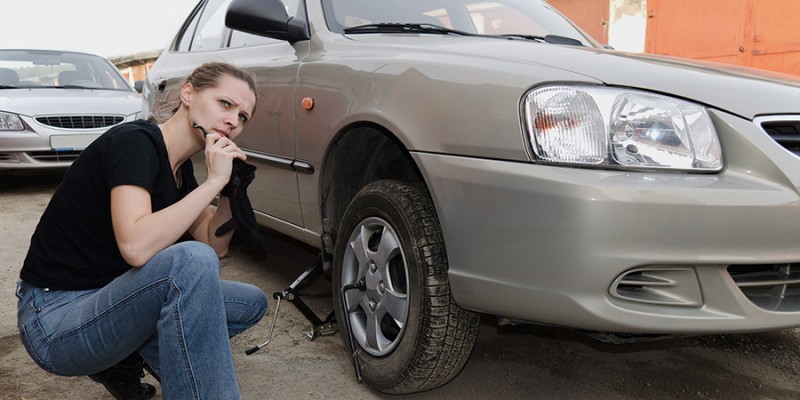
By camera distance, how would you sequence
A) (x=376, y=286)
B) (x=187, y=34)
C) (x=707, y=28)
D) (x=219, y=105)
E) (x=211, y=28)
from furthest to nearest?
(x=707, y=28)
(x=187, y=34)
(x=211, y=28)
(x=376, y=286)
(x=219, y=105)

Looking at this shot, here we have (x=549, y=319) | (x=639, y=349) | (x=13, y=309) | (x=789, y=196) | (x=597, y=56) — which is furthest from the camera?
(x=13, y=309)

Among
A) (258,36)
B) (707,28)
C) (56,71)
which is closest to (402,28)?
(258,36)

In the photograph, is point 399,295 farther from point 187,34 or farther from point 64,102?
point 64,102

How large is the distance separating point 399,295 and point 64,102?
17.4 feet

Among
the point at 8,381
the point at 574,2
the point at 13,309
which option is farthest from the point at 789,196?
the point at 574,2

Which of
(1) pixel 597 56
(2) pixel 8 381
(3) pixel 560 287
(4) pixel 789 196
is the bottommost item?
(2) pixel 8 381

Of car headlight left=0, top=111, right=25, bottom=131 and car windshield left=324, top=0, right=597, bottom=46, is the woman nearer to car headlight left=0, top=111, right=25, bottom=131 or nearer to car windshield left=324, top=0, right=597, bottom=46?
car windshield left=324, top=0, right=597, bottom=46

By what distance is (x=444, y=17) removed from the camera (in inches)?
104

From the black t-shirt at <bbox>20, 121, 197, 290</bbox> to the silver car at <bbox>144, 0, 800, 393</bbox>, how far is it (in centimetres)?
66

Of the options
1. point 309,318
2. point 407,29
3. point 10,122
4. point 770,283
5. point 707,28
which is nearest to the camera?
point 770,283

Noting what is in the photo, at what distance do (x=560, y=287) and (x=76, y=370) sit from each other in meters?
1.25

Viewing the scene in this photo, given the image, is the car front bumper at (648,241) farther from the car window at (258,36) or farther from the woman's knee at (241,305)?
the car window at (258,36)

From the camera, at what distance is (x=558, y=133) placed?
1607 mm

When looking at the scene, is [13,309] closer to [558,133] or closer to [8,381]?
[8,381]
